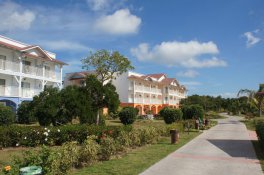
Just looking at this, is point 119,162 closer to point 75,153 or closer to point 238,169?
point 75,153

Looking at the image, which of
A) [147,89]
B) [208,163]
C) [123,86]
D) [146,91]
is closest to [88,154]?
[208,163]

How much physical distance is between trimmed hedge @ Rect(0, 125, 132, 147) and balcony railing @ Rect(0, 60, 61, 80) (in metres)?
15.8

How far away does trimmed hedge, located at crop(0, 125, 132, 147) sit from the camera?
13508 millimetres

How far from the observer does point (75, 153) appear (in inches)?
361

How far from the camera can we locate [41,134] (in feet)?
45.1

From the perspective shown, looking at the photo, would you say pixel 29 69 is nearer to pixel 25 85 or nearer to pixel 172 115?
pixel 25 85

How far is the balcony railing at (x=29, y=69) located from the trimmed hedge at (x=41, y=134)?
1576 cm

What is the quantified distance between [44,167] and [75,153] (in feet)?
6.63

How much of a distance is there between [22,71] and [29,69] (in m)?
1.16

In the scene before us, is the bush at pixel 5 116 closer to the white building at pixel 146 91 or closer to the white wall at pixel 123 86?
the white building at pixel 146 91

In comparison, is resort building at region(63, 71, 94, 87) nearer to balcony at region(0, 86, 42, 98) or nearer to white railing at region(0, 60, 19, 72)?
balcony at region(0, 86, 42, 98)

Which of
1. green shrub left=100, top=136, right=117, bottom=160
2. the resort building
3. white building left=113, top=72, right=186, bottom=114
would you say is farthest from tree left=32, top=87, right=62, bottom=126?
the resort building

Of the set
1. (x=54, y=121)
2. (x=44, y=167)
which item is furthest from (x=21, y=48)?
(x=44, y=167)

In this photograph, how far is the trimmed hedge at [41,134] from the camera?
13.5 metres
